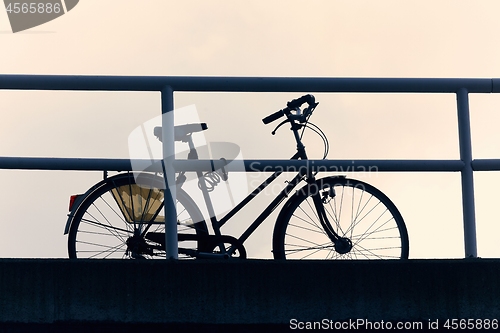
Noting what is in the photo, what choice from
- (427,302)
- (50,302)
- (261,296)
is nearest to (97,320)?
(50,302)

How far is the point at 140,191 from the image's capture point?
19.7 ft

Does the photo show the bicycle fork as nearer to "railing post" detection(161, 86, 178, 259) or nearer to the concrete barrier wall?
"railing post" detection(161, 86, 178, 259)

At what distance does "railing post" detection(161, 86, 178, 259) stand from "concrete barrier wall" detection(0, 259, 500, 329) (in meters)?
0.52

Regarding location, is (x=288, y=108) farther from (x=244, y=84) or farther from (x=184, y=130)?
(x=244, y=84)

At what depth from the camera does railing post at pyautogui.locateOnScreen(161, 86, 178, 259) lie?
16.7 ft

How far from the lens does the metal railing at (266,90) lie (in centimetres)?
507

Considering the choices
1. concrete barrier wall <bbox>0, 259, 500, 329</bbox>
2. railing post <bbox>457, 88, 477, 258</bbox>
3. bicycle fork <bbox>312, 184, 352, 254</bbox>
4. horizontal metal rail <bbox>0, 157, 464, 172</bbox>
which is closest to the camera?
concrete barrier wall <bbox>0, 259, 500, 329</bbox>

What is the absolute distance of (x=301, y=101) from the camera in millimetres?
6230

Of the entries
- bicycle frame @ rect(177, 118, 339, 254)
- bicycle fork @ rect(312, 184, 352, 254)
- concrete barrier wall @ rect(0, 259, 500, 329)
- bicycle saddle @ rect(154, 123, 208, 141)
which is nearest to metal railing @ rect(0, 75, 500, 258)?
concrete barrier wall @ rect(0, 259, 500, 329)

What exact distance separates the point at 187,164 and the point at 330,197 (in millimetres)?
1468

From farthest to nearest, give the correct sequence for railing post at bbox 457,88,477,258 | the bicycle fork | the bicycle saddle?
the bicycle fork → the bicycle saddle → railing post at bbox 457,88,477,258

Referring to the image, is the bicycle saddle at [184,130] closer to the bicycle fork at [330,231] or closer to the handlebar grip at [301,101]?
the handlebar grip at [301,101]

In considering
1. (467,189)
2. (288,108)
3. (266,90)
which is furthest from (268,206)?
(467,189)

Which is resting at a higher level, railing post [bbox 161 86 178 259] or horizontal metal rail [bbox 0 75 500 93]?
horizontal metal rail [bbox 0 75 500 93]
